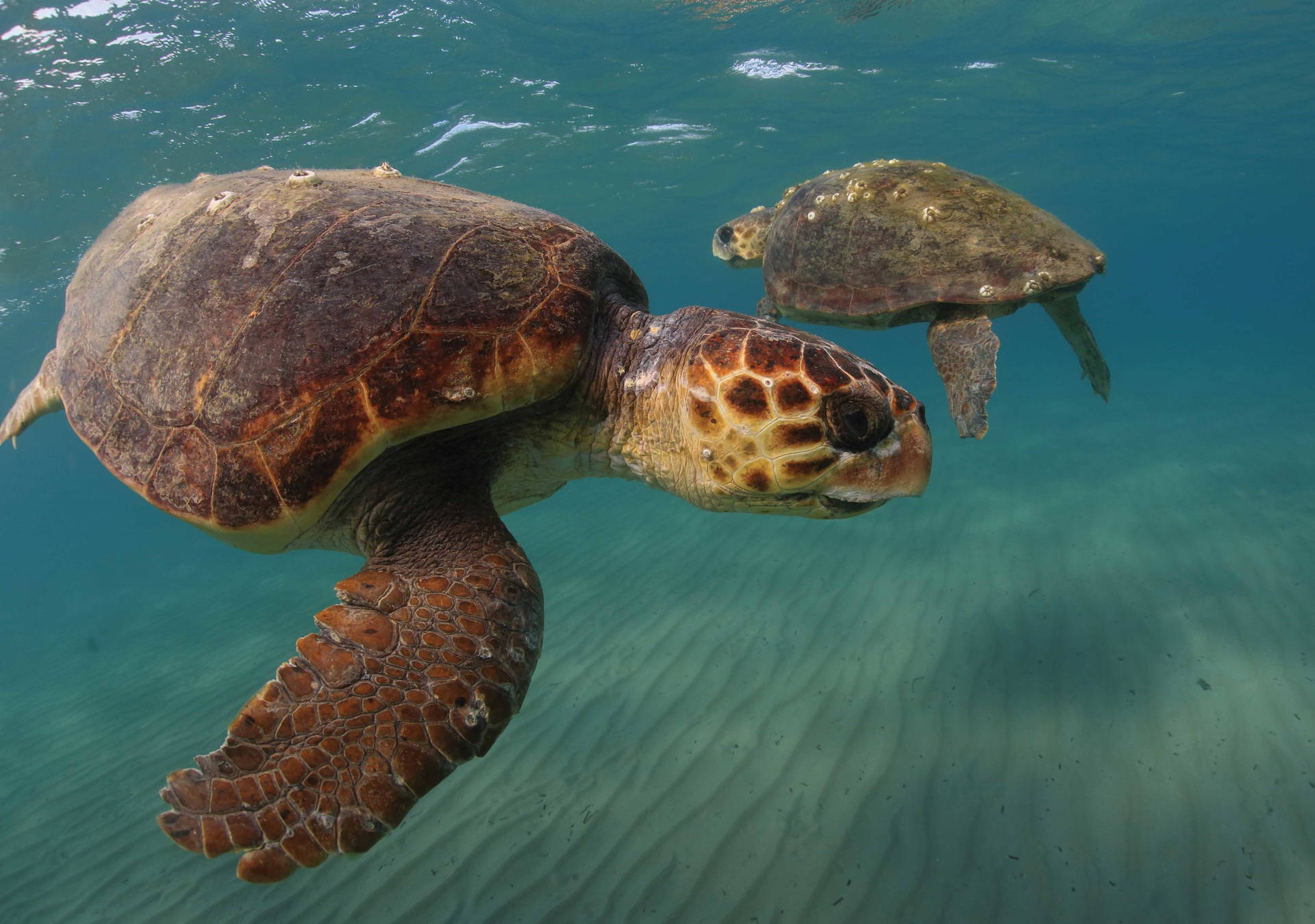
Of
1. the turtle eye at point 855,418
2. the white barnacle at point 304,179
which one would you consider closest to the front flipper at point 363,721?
the turtle eye at point 855,418

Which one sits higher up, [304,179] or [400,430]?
[304,179]

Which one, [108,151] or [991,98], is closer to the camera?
[108,151]

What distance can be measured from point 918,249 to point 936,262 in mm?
151

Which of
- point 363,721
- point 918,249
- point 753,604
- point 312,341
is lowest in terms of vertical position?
point 753,604

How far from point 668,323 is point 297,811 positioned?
196cm

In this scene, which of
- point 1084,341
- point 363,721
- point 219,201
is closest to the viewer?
point 363,721

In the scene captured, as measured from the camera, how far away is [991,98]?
60.4ft

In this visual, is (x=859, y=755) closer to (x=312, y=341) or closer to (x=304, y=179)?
(x=312, y=341)

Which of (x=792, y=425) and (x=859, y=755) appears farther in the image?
(x=859, y=755)

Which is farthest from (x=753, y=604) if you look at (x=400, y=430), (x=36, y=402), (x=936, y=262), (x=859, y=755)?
(x=36, y=402)

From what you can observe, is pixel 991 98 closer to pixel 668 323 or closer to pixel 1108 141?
pixel 1108 141

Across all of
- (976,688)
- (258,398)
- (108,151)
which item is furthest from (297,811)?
(108,151)

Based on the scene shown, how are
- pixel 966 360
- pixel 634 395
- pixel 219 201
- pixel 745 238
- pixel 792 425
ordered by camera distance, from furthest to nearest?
pixel 745 238 → pixel 966 360 → pixel 219 201 → pixel 634 395 → pixel 792 425

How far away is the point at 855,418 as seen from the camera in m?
1.92
